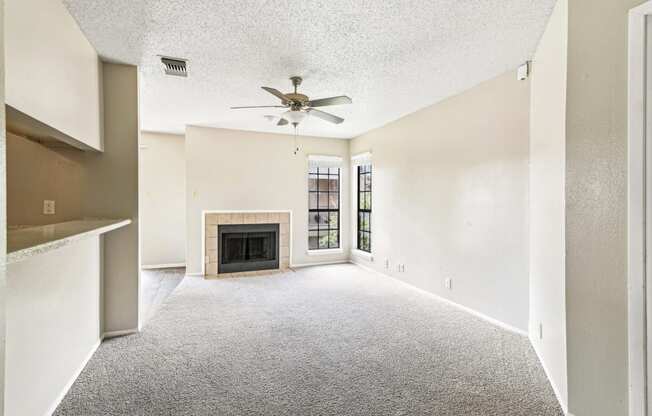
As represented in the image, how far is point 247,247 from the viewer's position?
561 centimetres

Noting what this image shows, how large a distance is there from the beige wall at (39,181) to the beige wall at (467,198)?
3841 millimetres

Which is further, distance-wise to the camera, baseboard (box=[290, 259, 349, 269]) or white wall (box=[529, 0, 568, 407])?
baseboard (box=[290, 259, 349, 269])

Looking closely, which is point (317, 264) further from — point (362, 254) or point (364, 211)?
point (364, 211)

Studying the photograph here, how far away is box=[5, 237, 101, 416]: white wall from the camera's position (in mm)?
1550

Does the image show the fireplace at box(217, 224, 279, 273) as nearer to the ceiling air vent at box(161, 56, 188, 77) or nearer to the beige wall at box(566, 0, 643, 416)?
the ceiling air vent at box(161, 56, 188, 77)

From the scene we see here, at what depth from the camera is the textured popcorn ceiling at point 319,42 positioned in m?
2.03

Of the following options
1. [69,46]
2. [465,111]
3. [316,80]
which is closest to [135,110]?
[69,46]

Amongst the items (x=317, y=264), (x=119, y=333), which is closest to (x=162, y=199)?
(x=317, y=264)

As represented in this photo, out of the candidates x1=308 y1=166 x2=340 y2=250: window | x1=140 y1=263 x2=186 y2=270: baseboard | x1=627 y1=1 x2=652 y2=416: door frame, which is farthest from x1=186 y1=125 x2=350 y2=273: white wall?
x1=627 y1=1 x2=652 y2=416: door frame

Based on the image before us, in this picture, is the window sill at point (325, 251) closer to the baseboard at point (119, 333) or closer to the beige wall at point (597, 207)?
the baseboard at point (119, 333)

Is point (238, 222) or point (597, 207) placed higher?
point (597, 207)

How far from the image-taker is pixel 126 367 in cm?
235

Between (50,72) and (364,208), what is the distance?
16.2 feet

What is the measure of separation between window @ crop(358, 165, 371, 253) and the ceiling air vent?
146 inches
